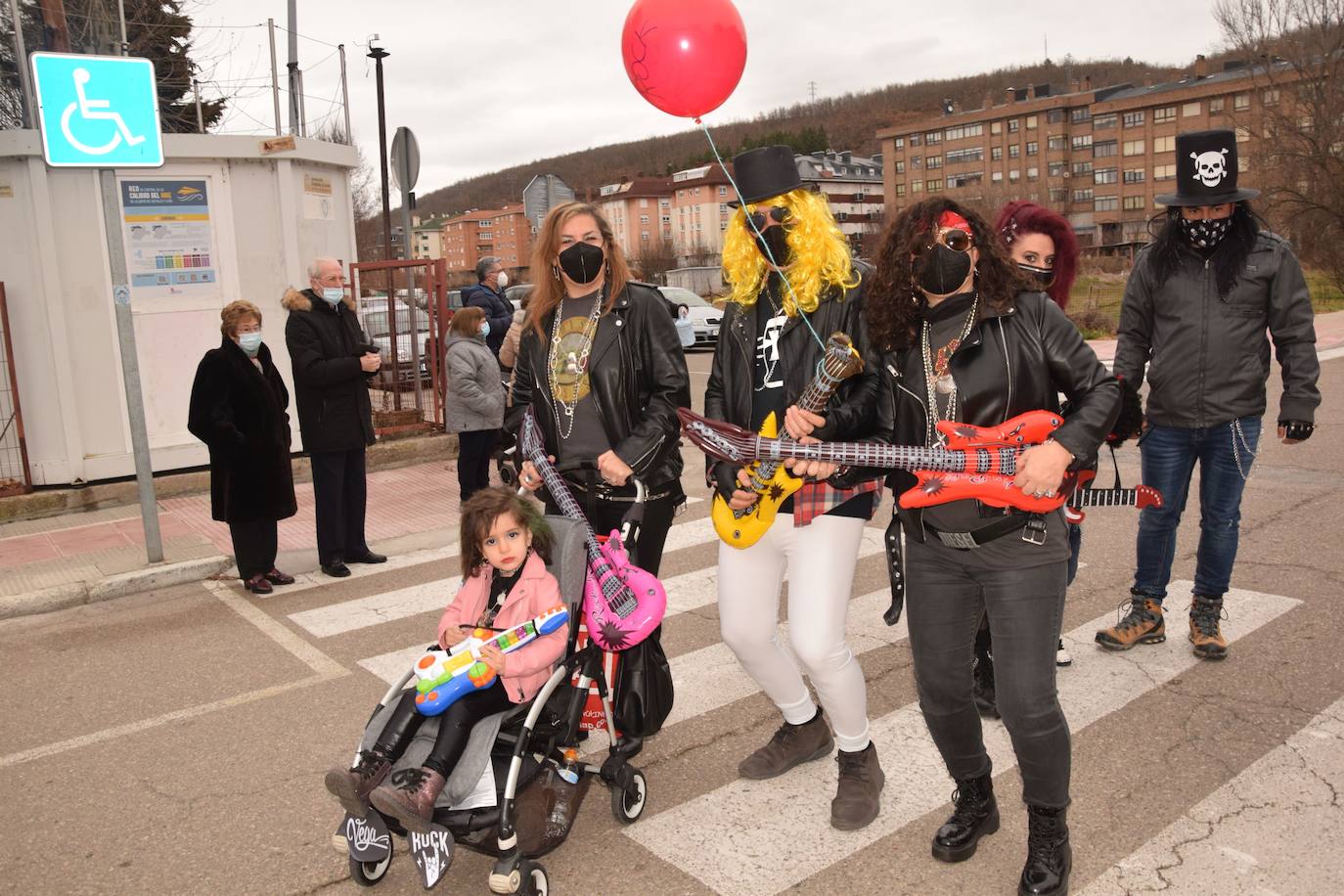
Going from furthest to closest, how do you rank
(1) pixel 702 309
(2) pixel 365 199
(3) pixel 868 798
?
(2) pixel 365 199
(1) pixel 702 309
(3) pixel 868 798

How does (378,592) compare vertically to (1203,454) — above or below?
below

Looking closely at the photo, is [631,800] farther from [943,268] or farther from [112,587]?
[112,587]

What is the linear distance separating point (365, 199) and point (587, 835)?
47.4 m

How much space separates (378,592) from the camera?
6852 millimetres

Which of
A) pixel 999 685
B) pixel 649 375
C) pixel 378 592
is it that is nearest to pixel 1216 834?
pixel 999 685

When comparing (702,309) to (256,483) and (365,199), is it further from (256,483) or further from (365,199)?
(365,199)

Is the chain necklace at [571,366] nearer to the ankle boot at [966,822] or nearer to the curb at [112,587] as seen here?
the ankle boot at [966,822]

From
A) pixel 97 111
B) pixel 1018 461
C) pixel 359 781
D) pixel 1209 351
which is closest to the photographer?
pixel 1018 461

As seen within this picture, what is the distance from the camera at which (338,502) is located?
23.7 feet

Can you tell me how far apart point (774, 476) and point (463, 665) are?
1140mm

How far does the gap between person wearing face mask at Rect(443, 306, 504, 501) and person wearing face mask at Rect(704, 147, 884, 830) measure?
485 centimetres

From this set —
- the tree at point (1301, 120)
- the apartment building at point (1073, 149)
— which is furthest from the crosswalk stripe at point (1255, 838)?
the apartment building at point (1073, 149)

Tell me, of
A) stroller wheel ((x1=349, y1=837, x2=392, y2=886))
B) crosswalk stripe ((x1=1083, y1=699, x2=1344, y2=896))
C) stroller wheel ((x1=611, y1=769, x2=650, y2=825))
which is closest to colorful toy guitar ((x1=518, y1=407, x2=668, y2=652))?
stroller wheel ((x1=611, y1=769, x2=650, y2=825))

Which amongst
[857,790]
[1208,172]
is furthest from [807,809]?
[1208,172]
